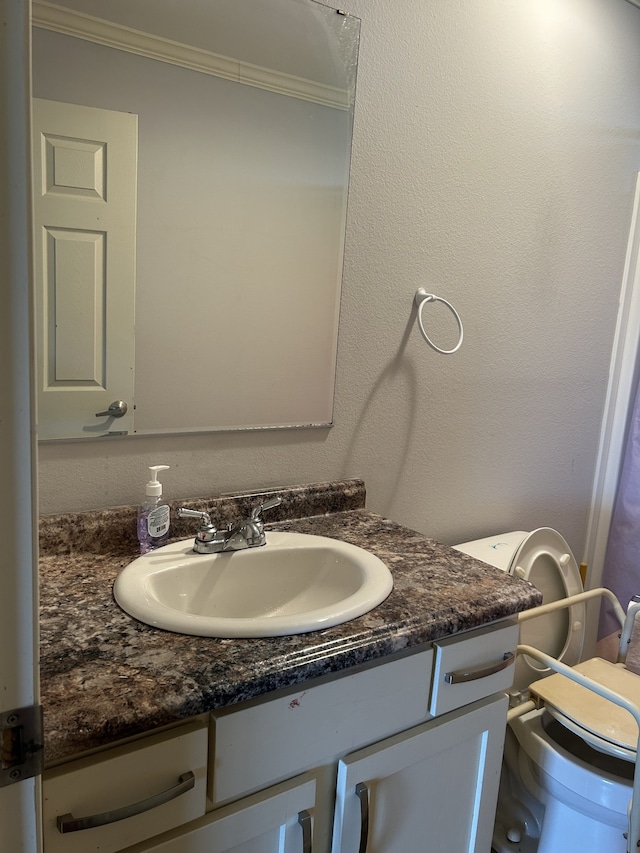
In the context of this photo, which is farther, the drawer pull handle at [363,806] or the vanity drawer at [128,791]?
the drawer pull handle at [363,806]

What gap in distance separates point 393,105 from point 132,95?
0.60 metres

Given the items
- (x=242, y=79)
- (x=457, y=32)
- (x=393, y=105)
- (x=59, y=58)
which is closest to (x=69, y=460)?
(x=59, y=58)

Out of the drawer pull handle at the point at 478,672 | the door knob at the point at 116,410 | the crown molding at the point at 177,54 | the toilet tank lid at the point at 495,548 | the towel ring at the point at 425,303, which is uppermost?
the crown molding at the point at 177,54

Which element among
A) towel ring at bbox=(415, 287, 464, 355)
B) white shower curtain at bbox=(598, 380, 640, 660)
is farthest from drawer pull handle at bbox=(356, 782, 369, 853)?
white shower curtain at bbox=(598, 380, 640, 660)

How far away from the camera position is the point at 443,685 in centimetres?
108

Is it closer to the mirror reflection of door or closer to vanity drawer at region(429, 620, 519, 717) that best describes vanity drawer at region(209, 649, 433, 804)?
vanity drawer at region(429, 620, 519, 717)

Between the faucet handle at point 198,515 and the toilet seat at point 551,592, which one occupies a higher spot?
the faucet handle at point 198,515

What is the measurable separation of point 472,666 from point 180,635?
0.52 m

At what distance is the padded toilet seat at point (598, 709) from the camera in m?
1.35

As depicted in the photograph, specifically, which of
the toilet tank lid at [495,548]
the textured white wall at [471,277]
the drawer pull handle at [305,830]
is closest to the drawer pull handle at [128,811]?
the drawer pull handle at [305,830]

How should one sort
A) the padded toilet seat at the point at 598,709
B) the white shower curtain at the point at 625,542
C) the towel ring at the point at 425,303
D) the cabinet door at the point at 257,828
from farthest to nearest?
the white shower curtain at the point at 625,542
the towel ring at the point at 425,303
the padded toilet seat at the point at 598,709
the cabinet door at the point at 257,828

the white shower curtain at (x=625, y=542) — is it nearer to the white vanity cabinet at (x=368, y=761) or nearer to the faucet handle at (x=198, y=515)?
the white vanity cabinet at (x=368, y=761)

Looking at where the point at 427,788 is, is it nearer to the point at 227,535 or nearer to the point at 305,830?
the point at 305,830

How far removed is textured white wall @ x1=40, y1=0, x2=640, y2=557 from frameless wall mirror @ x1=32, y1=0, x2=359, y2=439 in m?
0.07
